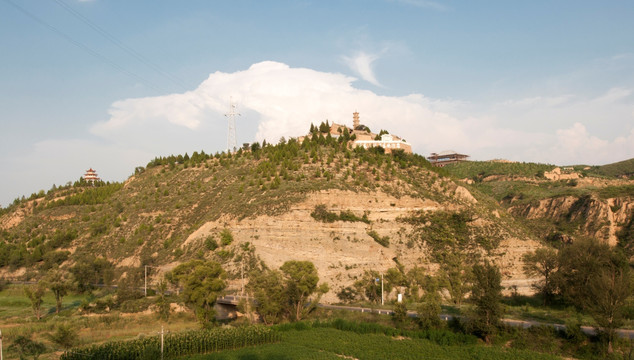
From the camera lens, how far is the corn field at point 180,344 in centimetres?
2966

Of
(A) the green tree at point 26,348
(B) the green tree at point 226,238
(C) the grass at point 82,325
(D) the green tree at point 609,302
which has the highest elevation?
(B) the green tree at point 226,238

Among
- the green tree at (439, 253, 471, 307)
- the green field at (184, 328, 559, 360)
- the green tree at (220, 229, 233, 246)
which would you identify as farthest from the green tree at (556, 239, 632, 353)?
the green tree at (220, 229, 233, 246)

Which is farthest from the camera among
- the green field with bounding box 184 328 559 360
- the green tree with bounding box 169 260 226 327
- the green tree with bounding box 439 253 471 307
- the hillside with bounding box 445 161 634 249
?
the hillside with bounding box 445 161 634 249

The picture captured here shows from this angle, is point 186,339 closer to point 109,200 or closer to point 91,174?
point 109,200

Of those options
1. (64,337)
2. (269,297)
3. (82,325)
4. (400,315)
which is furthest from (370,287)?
(64,337)

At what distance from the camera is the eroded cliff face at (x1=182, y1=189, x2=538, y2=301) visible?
186 ft

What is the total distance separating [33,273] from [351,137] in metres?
61.5

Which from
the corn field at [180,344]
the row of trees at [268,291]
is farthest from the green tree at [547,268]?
the corn field at [180,344]

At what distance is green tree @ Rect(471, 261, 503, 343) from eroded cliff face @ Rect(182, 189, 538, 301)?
19802 millimetres

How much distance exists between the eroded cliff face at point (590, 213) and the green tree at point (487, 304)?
164ft

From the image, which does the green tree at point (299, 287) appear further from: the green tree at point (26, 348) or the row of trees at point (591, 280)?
the row of trees at point (591, 280)

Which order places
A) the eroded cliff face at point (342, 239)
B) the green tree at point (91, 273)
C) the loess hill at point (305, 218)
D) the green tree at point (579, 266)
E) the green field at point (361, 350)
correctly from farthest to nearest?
the green tree at point (91, 273) < the loess hill at point (305, 218) < the eroded cliff face at point (342, 239) < the green tree at point (579, 266) < the green field at point (361, 350)

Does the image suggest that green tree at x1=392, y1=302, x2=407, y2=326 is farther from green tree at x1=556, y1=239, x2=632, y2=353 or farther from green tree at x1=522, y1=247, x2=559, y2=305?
green tree at x1=522, y1=247, x2=559, y2=305

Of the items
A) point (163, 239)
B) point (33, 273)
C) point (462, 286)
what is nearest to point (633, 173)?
point (462, 286)
